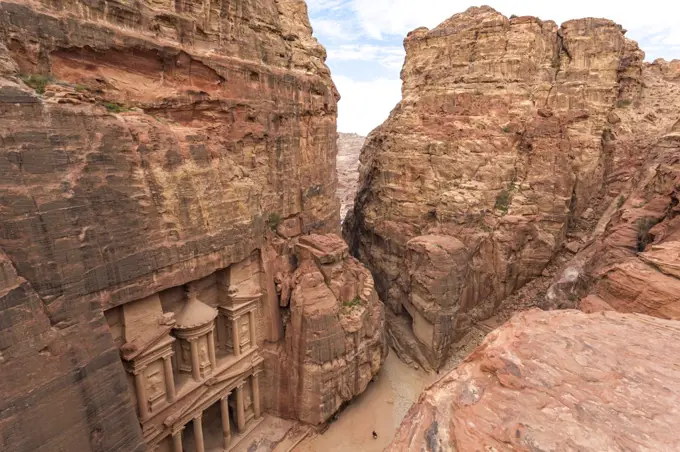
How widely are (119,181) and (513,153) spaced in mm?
19622

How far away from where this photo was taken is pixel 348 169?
203 ft

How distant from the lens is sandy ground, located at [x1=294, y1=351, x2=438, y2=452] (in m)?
14.3

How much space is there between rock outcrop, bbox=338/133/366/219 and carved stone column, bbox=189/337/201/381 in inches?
877

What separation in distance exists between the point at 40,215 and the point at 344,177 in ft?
161

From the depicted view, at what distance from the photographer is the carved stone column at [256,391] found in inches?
572

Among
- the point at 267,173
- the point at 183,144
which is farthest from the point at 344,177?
the point at 183,144

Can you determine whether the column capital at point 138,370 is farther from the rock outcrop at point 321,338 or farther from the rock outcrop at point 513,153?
the rock outcrop at point 513,153

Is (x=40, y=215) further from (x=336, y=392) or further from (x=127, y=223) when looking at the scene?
(x=336, y=392)

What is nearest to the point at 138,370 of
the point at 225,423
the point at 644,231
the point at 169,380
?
the point at 169,380

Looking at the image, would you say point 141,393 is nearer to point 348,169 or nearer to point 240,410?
point 240,410

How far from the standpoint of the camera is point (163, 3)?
37.9 ft

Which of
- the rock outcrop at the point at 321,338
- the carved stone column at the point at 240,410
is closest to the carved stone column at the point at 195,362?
the carved stone column at the point at 240,410

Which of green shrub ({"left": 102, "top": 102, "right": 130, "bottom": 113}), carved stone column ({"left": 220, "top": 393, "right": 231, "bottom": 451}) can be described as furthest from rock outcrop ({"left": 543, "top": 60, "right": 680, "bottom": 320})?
green shrub ({"left": 102, "top": 102, "right": 130, "bottom": 113})

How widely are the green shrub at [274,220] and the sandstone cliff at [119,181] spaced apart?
47mm
